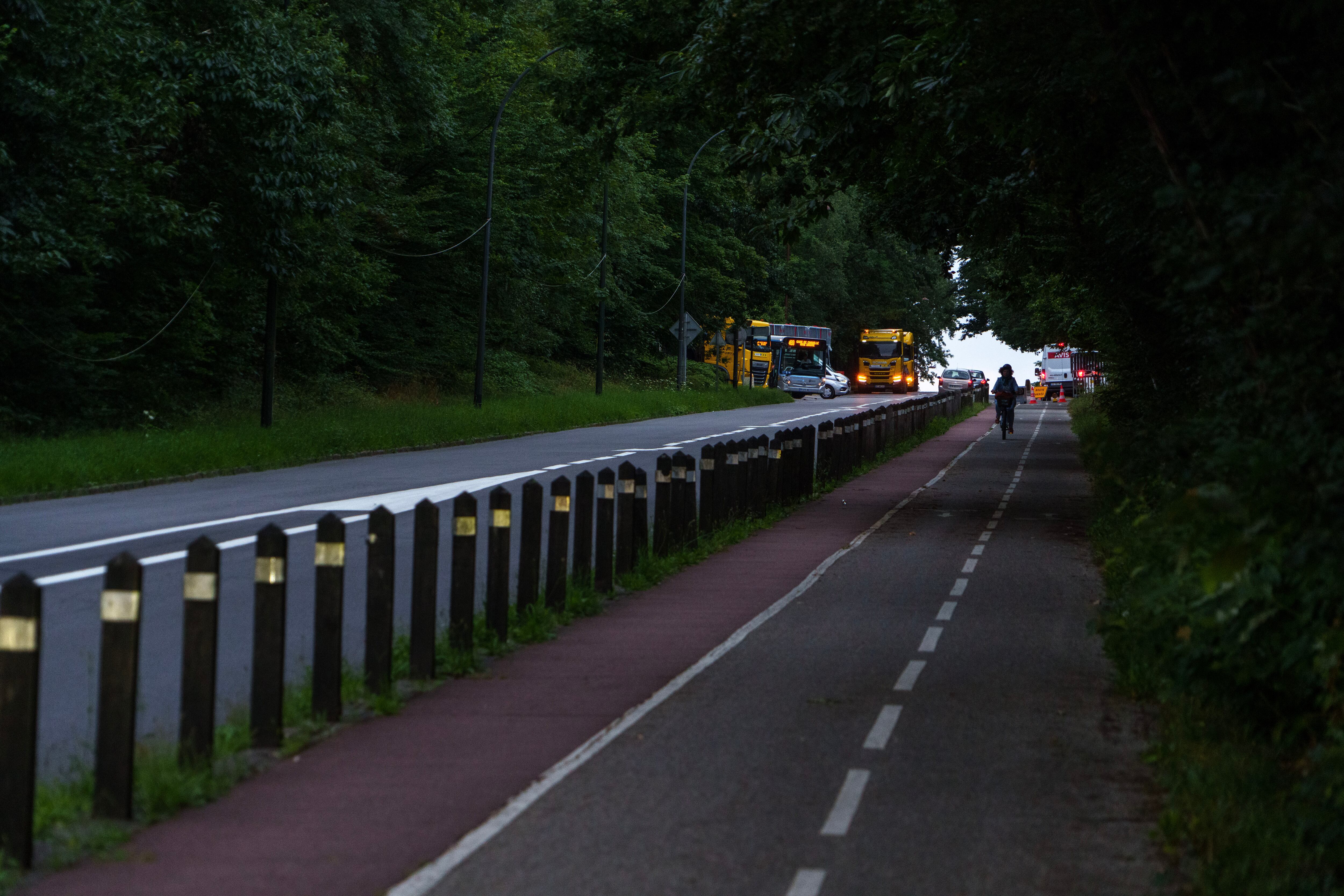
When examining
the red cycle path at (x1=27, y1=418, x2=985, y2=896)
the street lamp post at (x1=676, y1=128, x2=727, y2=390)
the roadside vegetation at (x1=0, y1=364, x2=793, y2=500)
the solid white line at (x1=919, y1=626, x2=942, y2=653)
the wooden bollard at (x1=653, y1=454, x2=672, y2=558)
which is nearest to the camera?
the red cycle path at (x1=27, y1=418, x2=985, y2=896)

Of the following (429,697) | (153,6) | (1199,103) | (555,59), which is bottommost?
(429,697)

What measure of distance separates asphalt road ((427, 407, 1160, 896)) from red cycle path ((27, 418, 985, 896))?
0.92ft

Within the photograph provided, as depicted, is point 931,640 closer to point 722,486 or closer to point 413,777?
point 413,777

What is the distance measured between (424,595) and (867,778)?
9.72 feet

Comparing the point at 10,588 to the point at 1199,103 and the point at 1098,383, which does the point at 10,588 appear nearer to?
the point at 1199,103

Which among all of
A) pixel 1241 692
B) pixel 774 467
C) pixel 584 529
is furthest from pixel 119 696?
pixel 774 467

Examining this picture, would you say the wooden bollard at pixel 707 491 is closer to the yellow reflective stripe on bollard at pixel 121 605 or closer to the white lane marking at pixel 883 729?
the white lane marking at pixel 883 729

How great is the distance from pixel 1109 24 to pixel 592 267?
4743cm

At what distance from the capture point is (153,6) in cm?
2794

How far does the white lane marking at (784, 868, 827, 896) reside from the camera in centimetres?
529

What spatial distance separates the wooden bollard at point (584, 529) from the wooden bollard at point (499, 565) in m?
1.77

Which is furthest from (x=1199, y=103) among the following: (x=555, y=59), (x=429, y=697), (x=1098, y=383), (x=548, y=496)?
(x=555, y=59)

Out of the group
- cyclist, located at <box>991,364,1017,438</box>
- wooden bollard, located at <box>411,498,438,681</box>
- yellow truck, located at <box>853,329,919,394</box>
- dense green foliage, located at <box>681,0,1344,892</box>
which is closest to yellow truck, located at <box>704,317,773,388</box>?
yellow truck, located at <box>853,329,919,394</box>

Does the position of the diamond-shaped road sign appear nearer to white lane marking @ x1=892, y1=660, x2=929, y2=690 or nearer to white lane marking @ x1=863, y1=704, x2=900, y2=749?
white lane marking @ x1=892, y1=660, x2=929, y2=690
